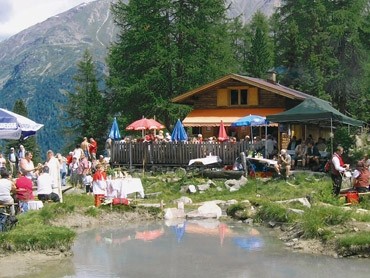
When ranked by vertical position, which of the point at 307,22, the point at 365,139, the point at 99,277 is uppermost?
the point at 307,22

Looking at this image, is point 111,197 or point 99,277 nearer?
point 99,277

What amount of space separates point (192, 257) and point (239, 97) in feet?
81.9

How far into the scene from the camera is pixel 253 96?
36875 mm

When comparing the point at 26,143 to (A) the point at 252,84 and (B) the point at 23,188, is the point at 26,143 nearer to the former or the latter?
(A) the point at 252,84

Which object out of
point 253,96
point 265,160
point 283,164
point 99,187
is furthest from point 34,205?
point 253,96

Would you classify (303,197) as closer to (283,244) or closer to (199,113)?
(283,244)

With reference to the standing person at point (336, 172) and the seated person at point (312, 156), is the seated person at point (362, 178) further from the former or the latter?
the seated person at point (312, 156)

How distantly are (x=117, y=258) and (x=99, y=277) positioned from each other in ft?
5.81

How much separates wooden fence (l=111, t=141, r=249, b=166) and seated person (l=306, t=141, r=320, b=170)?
2.63 m

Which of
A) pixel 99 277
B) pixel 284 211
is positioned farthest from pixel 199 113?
pixel 99 277

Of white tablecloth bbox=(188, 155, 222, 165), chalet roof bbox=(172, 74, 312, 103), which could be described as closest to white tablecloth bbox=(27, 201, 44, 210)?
white tablecloth bbox=(188, 155, 222, 165)

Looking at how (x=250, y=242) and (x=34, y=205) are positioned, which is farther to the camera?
(x=34, y=205)

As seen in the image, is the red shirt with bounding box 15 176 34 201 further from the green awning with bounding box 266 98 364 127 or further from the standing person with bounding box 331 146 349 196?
the green awning with bounding box 266 98 364 127

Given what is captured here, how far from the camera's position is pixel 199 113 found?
124 feet
